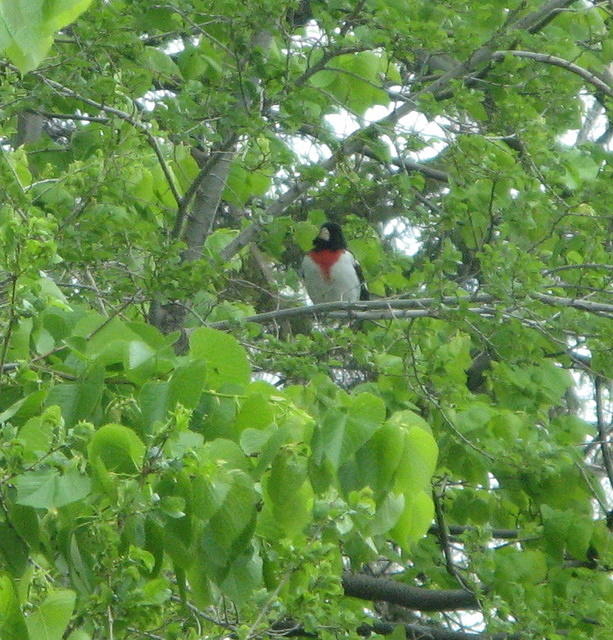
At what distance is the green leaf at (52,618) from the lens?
1826mm

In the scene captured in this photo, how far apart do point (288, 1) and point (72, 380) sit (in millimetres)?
1926

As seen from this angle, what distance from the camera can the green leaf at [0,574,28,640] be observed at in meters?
1.83

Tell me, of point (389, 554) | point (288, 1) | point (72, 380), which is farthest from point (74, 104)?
point (72, 380)

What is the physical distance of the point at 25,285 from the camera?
2201mm

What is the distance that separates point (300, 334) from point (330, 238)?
131 inches

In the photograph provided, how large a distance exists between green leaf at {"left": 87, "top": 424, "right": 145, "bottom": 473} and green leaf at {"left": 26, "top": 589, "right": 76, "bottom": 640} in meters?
0.23

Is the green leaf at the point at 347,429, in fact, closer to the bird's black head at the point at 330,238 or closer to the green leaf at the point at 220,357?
the green leaf at the point at 220,357

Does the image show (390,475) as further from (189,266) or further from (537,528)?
(537,528)

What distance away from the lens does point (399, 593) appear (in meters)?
4.64

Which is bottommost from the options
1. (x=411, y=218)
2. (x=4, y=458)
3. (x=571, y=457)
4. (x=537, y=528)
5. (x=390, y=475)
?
(x=537, y=528)

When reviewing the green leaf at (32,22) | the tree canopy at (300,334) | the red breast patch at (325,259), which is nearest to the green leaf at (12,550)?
the tree canopy at (300,334)

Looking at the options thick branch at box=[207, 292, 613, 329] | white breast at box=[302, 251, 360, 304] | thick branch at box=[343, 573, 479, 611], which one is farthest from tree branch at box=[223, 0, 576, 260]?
white breast at box=[302, 251, 360, 304]

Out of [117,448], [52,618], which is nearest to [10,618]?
[52,618]

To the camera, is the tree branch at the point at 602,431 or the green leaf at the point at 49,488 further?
the tree branch at the point at 602,431
